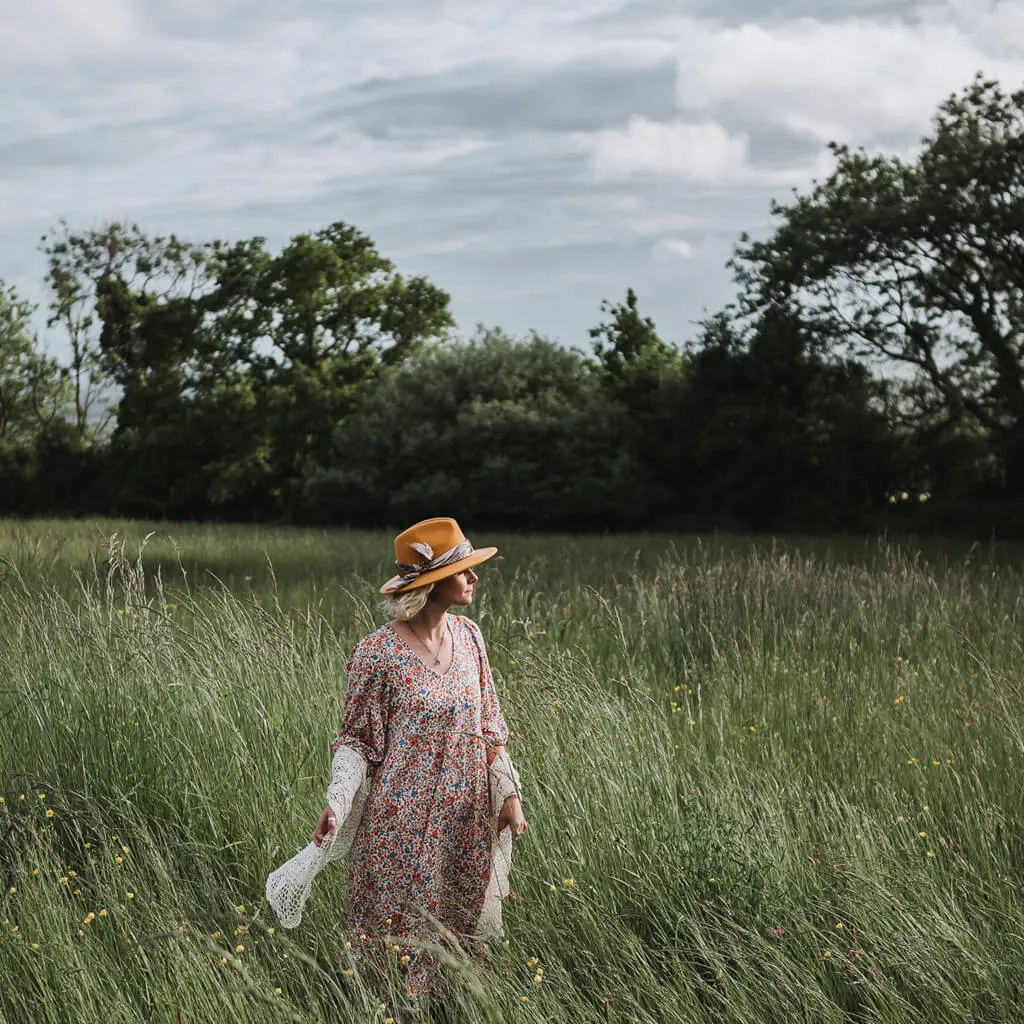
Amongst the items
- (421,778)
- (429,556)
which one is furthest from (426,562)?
(421,778)

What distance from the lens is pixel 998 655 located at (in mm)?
7582

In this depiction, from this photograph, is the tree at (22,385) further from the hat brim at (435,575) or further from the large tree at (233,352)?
the hat brim at (435,575)

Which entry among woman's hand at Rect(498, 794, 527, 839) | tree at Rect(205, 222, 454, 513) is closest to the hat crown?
woman's hand at Rect(498, 794, 527, 839)

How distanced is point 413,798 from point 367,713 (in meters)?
0.29

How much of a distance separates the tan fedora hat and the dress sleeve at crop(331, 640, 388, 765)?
0.24 meters

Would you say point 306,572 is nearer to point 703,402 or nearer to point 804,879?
point 804,879

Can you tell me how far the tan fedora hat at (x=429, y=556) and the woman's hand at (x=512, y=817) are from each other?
72cm

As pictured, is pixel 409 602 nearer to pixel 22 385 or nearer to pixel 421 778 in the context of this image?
pixel 421 778

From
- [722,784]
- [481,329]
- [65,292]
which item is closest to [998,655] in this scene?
[722,784]

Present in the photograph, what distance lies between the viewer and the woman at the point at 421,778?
3.47 metres

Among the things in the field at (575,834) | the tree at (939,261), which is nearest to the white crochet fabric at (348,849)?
the field at (575,834)

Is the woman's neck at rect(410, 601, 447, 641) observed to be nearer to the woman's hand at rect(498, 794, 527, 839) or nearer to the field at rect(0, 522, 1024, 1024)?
the woman's hand at rect(498, 794, 527, 839)

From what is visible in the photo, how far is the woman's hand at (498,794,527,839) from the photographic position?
3.48 meters

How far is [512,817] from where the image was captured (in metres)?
3.51
